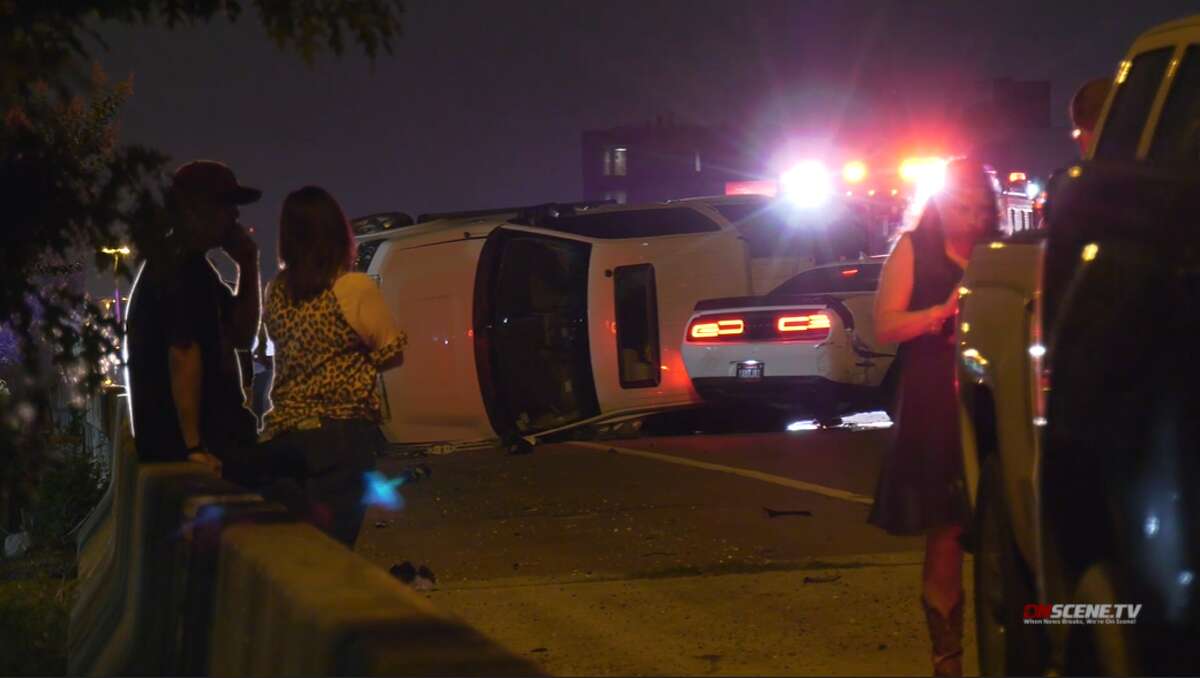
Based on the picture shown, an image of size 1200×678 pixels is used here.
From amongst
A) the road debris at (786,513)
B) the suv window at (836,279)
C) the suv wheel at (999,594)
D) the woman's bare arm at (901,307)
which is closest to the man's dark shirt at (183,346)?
the woman's bare arm at (901,307)

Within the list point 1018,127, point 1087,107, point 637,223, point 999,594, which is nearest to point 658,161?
point 1018,127

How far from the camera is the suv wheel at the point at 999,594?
496 centimetres

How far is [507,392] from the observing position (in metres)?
14.3

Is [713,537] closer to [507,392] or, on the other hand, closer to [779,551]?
[779,551]

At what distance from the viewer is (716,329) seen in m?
13.2

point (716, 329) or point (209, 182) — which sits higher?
point (209, 182)

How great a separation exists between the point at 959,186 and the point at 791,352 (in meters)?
7.11

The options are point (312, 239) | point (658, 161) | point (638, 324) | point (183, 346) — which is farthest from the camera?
point (658, 161)

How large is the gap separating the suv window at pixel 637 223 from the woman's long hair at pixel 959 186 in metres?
8.00

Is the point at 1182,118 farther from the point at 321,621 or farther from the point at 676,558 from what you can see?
the point at 676,558

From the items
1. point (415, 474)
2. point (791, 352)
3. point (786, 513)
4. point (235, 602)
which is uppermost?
point (235, 602)

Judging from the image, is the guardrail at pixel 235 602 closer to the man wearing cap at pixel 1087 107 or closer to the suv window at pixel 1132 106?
the suv window at pixel 1132 106

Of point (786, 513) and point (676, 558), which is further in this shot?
point (786, 513)

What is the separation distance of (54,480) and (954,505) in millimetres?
9533
